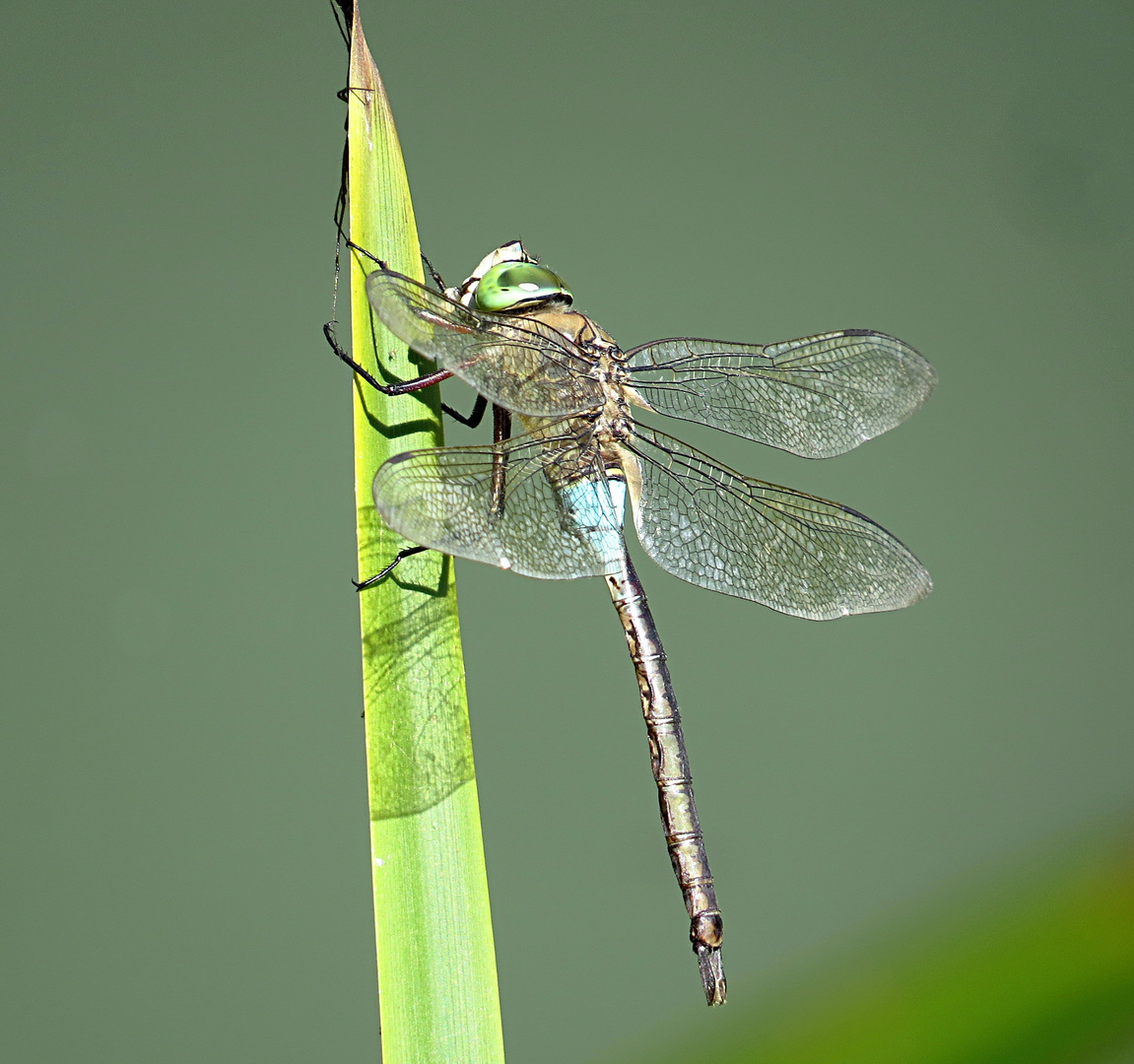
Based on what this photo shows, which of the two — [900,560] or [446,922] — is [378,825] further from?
[900,560]

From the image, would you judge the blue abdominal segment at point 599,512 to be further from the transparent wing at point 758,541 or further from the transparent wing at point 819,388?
the transparent wing at point 819,388

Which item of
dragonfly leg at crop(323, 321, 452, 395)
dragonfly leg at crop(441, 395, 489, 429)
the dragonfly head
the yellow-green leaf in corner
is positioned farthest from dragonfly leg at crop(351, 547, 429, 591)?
the dragonfly head

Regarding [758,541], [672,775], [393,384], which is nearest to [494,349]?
[393,384]

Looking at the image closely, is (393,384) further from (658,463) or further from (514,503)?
(658,463)

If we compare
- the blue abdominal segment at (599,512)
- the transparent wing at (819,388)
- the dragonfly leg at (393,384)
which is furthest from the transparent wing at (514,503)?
the transparent wing at (819,388)

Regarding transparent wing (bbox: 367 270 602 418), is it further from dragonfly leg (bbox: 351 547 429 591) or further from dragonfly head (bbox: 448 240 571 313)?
dragonfly leg (bbox: 351 547 429 591)

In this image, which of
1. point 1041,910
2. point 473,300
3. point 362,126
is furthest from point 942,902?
point 362,126
